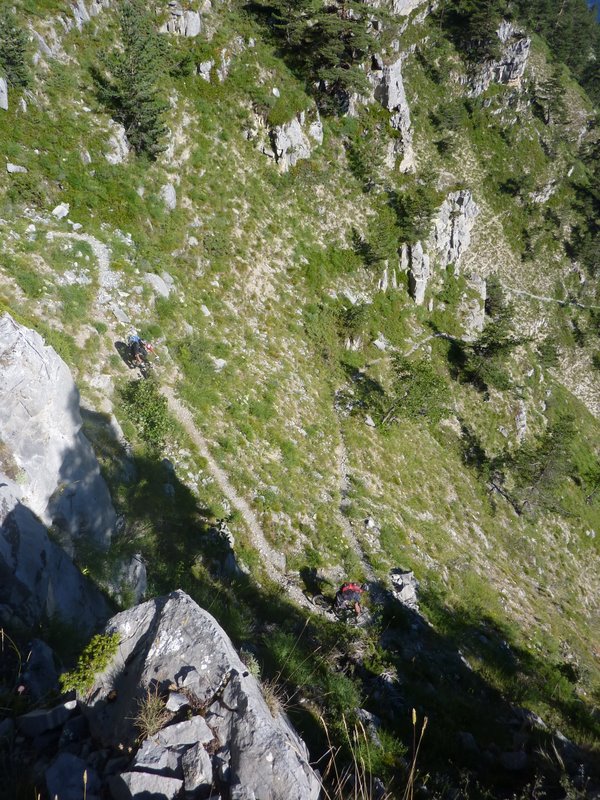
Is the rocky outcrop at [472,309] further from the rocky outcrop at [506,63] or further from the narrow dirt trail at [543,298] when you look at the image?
the rocky outcrop at [506,63]

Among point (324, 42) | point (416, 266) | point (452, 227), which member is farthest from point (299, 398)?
point (324, 42)

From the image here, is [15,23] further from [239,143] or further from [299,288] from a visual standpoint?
[299,288]

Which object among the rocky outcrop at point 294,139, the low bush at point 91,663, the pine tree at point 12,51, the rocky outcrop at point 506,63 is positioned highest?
the rocky outcrop at point 506,63

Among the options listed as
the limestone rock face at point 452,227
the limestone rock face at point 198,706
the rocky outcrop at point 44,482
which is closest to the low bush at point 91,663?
the limestone rock face at point 198,706

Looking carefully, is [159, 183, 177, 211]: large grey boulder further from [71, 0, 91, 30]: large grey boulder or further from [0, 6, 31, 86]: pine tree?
[71, 0, 91, 30]: large grey boulder

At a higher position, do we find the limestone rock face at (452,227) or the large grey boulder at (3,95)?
the limestone rock face at (452,227)

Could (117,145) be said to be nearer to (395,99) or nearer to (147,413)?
(147,413)
